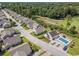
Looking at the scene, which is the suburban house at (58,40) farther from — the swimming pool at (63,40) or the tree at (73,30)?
the tree at (73,30)

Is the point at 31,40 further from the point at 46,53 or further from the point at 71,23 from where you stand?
the point at 71,23

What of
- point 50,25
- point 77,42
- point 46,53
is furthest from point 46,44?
point 77,42

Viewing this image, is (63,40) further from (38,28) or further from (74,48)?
(38,28)

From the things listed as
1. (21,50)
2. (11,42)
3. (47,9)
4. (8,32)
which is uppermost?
(47,9)

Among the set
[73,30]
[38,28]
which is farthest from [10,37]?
[73,30]

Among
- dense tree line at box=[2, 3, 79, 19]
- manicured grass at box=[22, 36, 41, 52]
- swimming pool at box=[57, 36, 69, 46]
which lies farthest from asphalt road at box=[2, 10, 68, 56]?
dense tree line at box=[2, 3, 79, 19]

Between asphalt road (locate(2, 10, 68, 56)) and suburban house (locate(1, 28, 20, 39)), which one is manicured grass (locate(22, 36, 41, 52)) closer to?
asphalt road (locate(2, 10, 68, 56))

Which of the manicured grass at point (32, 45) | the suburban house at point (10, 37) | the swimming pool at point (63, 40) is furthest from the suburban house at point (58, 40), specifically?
the suburban house at point (10, 37)
